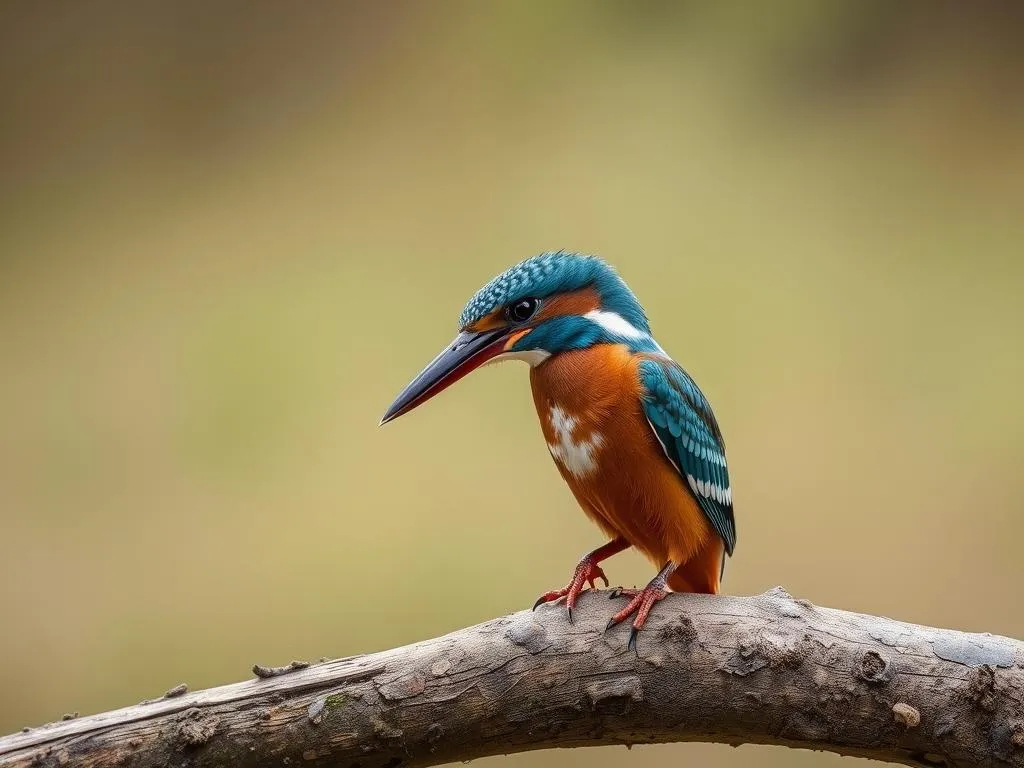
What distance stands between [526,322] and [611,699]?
2.06 feet

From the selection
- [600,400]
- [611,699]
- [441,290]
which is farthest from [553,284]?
[441,290]

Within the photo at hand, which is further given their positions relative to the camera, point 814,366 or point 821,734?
point 814,366

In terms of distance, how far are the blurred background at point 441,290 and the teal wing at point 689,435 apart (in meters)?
1.15

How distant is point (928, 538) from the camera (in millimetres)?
2973

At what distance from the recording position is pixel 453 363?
5.72 ft

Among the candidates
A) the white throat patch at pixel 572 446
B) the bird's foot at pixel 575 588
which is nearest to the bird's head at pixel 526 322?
the white throat patch at pixel 572 446

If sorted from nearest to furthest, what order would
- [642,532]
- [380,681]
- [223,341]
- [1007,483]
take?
[380,681] < [642,532] < [1007,483] < [223,341]

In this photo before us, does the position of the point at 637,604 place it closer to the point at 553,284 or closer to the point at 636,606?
the point at 636,606

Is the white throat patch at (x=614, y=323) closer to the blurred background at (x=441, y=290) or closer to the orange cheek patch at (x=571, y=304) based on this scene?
the orange cheek patch at (x=571, y=304)

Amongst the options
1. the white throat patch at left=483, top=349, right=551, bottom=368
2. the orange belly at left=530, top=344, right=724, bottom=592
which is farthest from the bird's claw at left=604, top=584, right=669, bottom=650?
the white throat patch at left=483, top=349, right=551, bottom=368

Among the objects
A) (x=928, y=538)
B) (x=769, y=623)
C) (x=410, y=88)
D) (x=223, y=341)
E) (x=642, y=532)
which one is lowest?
(x=928, y=538)

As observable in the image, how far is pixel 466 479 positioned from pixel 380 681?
1.60m

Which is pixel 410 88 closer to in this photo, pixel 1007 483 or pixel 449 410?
pixel 449 410

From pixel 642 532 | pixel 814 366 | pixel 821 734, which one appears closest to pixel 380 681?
pixel 642 532
